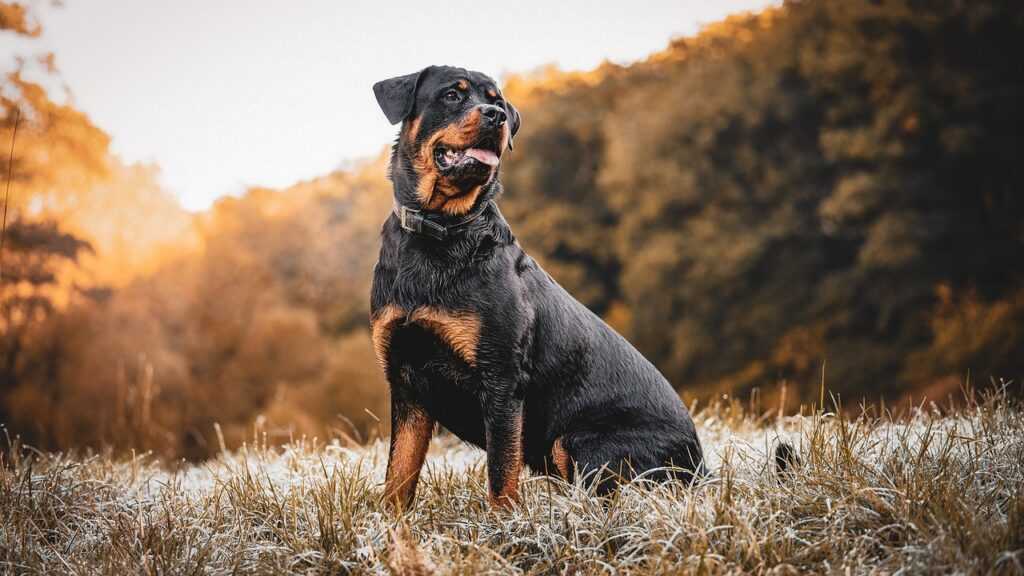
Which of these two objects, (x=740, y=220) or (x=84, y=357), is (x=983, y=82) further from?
(x=84, y=357)

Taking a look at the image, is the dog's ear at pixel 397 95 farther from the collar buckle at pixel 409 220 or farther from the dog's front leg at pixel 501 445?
the dog's front leg at pixel 501 445

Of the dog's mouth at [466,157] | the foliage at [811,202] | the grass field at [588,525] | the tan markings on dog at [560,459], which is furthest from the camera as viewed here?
the foliage at [811,202]

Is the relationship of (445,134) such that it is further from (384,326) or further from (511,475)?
(511,475)

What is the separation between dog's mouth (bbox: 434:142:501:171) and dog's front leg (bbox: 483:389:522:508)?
93 cm

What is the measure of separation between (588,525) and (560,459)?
1.74ft

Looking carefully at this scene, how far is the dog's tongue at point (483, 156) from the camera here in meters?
3.26

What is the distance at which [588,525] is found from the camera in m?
2.93

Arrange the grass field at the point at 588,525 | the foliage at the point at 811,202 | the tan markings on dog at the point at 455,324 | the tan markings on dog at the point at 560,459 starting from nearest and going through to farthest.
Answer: the grass field at the point at 588,525 → the tan markings on dog at the point at 455,324 → the tan markings on dog at the point at 560,459 → the foliage at the point at 811,202

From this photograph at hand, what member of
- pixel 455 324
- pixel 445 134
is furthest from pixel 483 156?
pixel 455 324

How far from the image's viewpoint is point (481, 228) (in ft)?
10.9

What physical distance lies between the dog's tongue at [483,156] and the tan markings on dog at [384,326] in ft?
2.28

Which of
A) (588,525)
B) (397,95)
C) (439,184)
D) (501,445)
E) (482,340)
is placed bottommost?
(588,525)

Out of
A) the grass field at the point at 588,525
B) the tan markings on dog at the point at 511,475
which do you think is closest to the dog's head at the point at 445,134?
the tan markings on dog at the point at 511,475

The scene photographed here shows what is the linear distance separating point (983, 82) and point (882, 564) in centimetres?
1134
